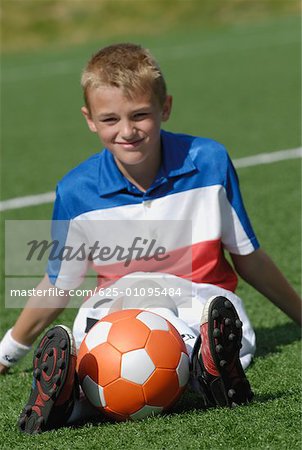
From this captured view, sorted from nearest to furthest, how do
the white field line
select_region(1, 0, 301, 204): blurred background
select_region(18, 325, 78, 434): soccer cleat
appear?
select_region(18, 325, 78, 434): soccer cleat → the white field line → select_region(1, 0, 301, 204): blurred background

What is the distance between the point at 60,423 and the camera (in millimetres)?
3006

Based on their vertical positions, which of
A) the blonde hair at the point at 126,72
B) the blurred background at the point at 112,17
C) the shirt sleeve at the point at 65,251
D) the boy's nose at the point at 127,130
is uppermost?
the blonde hair at the point at 126,72

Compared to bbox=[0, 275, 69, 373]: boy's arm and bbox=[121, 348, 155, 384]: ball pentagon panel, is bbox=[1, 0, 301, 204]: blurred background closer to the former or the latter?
bbox=[0, 275, 69, 373]: boy's arm

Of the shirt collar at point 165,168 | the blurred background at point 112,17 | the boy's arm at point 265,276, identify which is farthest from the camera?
the blurred background at point 112,17

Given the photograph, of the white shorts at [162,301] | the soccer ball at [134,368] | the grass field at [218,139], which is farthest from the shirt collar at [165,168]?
the grass field at [218,139]

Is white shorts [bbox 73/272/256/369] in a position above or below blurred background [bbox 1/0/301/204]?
above

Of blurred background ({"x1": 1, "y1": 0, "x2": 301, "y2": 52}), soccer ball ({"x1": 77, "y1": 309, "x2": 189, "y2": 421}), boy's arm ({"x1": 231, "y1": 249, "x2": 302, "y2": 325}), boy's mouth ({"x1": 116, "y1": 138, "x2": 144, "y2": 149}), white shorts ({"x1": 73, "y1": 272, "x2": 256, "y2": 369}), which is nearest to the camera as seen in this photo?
soccer ball ({"x1": 77, "y1": 309, "x2": 189, "y2": 421})

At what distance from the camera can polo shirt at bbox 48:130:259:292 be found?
369cm

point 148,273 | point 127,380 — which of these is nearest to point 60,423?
point 127,380

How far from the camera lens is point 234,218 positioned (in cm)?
371

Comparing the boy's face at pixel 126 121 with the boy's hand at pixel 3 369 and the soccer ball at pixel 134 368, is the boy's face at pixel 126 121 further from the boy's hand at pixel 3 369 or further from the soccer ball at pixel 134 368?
the boy's hand at pixel 3 369

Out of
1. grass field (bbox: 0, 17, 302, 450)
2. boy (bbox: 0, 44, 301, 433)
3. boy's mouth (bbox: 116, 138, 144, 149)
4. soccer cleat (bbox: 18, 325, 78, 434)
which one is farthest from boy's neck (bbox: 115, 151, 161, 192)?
soccer cleat (bbox: 18, 325, 78, 434)

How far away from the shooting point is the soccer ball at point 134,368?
3.03 metres

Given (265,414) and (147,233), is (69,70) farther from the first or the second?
(265,414)
